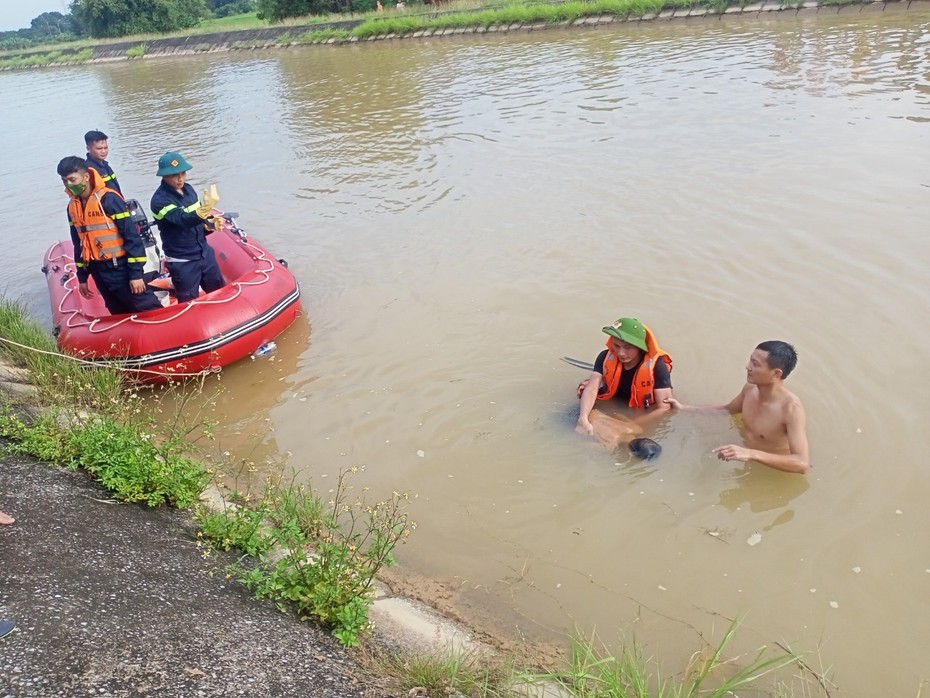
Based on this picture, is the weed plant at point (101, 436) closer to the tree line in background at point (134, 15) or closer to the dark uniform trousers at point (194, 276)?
the dark uniform trousers at point (194, 276)

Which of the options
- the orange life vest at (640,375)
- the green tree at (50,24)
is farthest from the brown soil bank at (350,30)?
the green tree at (50,24)

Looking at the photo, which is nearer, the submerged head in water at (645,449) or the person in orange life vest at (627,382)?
the submerged head in water at (645,449)

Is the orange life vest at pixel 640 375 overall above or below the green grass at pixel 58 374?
below

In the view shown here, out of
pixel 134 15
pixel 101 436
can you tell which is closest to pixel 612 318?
pixel 101 436

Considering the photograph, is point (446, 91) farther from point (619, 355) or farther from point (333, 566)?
point (333, 566)

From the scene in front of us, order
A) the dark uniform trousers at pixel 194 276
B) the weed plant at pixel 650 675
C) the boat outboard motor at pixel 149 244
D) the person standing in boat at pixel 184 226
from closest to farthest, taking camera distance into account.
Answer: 1. the weed plant at pixel 650 675
2. the person standing in boat at pixel 184 226
3. the dark uniform trousers at pixel 194 276
4. the boat outboard motor at pixel 149 244

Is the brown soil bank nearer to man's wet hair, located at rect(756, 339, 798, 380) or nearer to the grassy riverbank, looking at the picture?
man's wet hair, located at rect(756, 339, 798, 380)

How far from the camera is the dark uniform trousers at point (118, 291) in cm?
589

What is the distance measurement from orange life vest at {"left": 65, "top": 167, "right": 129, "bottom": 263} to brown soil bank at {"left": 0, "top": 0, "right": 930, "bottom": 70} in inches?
783

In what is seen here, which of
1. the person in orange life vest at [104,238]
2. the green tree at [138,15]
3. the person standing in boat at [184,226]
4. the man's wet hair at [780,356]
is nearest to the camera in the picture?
the man's wet hair at [780,356]

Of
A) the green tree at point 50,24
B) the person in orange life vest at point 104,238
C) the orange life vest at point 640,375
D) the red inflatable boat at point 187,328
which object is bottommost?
the orange life vest at point 640,375

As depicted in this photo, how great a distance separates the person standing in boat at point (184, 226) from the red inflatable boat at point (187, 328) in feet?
0.90

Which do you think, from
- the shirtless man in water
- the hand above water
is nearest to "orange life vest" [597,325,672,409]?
the shirtless man in water

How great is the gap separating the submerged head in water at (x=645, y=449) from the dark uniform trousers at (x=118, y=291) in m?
4.11
